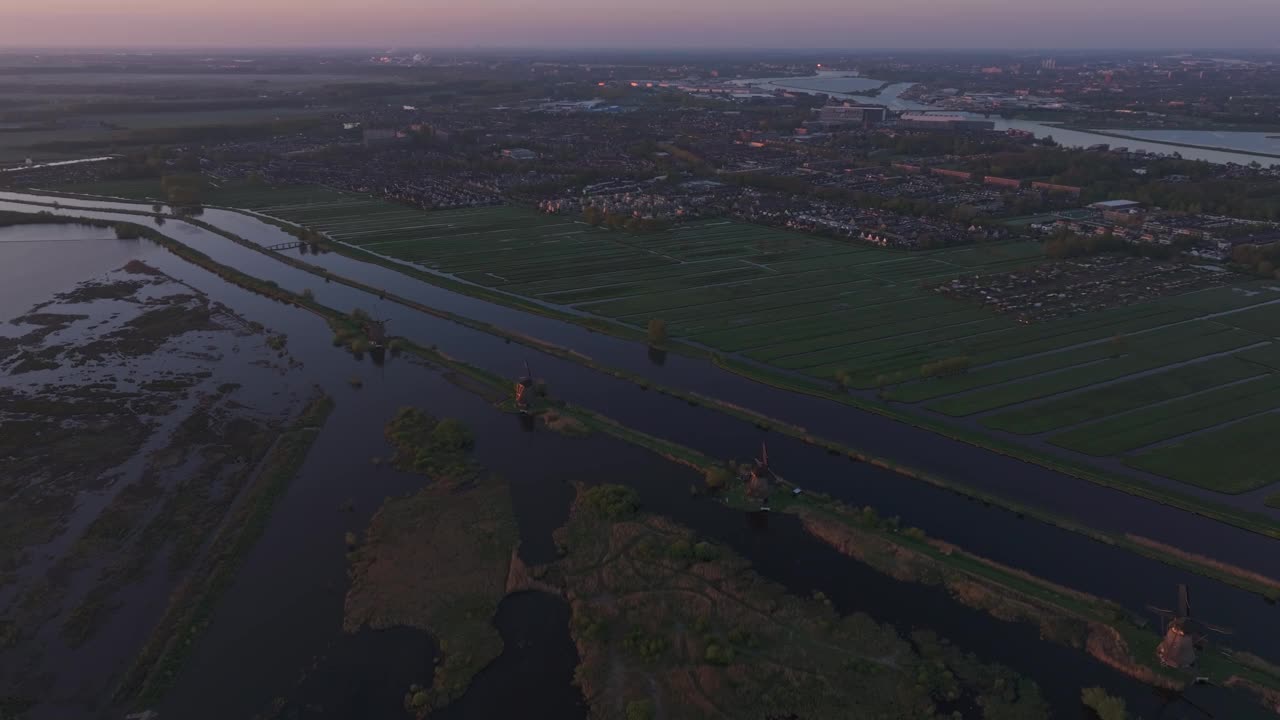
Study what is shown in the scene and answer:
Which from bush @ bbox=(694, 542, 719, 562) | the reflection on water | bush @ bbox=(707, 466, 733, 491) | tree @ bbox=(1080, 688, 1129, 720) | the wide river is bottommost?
tree @ bbox=(1080, 688, 1129, 720)

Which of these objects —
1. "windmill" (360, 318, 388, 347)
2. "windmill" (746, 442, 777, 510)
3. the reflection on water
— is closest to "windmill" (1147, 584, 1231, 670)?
"windmill" (746, 442, 777, 510)

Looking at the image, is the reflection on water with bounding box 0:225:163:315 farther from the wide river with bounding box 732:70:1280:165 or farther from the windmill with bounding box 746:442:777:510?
the wide river with bounding box 732:70:1280:165

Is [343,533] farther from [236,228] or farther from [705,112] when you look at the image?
[705,112]

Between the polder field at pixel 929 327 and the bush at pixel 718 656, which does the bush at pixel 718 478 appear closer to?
the bush at pixel 718 656

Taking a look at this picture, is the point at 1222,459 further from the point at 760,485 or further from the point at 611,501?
the point at 611,501

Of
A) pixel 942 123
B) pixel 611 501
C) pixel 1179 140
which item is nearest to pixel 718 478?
pixel 611 501

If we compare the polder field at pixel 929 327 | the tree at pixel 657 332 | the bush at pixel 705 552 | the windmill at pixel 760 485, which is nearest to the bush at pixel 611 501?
the bush at pixel 705 552
